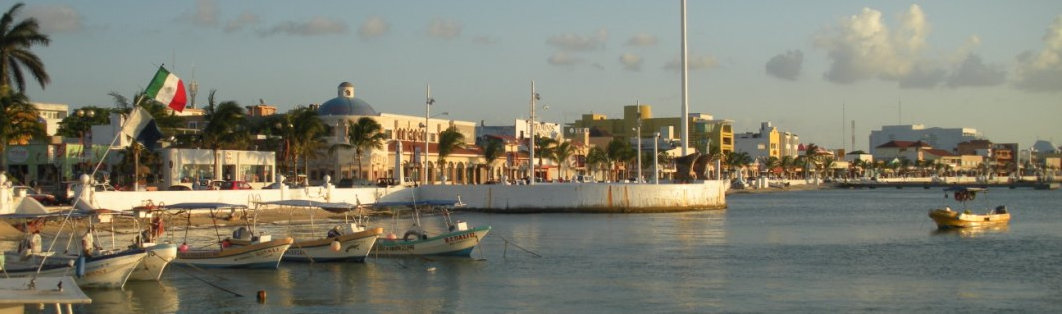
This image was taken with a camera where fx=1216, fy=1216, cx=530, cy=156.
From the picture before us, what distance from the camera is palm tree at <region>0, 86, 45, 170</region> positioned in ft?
229

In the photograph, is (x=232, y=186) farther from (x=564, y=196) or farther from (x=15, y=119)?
(x=564, y=196)

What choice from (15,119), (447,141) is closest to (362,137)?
(447,141)

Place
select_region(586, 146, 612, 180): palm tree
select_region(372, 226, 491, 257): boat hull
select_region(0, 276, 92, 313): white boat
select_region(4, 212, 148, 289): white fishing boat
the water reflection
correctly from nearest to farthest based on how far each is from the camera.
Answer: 1. select_region(0, 276, 92, 313): white boat
2. select_region(4, 212, 148, 289): white fishing boat
3. select_region(372, 226, 491, 257): boat hull
4. the water reflection
5. select_region(586, 146, 612, 180): palm tree

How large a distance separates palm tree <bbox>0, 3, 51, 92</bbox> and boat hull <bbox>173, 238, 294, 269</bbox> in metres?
33.3

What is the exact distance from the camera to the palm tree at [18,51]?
234 feet

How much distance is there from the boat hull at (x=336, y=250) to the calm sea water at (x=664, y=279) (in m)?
0.43

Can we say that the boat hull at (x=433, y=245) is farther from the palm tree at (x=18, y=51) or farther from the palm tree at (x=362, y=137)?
the palm tree at (x=362, y=137)

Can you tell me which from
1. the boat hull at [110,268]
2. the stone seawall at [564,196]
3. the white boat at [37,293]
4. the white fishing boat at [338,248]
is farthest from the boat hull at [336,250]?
the stone seawall at [564,196]

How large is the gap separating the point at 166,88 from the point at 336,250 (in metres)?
11.0

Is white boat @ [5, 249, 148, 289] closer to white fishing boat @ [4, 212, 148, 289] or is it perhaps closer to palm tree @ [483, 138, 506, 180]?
white fishing boat @ [4, 212, 148, 289]

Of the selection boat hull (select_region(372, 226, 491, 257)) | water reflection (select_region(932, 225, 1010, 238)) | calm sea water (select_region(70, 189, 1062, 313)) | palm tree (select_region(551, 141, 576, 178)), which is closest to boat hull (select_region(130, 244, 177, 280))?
calm sea water (select_region(70, 189, 1062, 313))

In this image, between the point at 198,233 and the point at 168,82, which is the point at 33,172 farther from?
the point at 168,82

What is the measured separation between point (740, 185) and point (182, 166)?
114634 mm

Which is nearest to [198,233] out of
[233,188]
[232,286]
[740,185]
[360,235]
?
[233,188]
